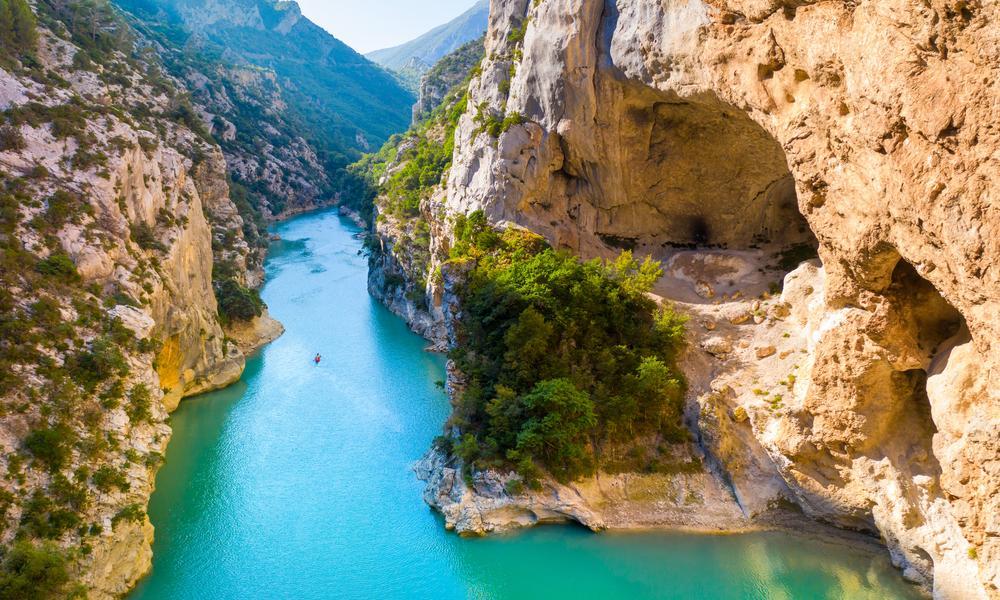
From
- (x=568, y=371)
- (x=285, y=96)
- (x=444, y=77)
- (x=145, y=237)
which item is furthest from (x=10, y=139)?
(x=285, y=96)

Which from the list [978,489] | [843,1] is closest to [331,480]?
[978,489]

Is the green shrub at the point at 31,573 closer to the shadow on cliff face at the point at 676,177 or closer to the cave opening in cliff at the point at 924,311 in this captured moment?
the cave opening in cliff at the point at 924,311

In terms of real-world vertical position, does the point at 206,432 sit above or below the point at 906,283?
below

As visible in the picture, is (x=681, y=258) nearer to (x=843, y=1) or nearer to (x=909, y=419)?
(x=909, y=419)

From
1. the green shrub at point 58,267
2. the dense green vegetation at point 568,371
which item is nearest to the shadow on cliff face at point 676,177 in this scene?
the dense green vegetation at point 568,371

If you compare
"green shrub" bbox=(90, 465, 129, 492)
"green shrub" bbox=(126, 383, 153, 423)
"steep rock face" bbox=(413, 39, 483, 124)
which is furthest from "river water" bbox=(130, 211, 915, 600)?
"steep rock face" bbox=(413, 39, 483, 124)

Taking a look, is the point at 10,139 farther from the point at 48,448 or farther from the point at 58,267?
the point at 48,448
